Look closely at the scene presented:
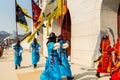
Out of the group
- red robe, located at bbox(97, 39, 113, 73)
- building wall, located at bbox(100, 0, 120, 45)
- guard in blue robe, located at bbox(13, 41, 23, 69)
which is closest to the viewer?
red robe, located at bbox(97, 39, 113, 73)

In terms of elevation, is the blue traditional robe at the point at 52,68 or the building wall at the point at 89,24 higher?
the building wall at the point at 89,24

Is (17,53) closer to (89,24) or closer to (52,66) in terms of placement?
(89,24)

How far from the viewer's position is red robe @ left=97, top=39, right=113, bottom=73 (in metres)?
10.0

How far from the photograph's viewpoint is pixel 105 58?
10.1 metres

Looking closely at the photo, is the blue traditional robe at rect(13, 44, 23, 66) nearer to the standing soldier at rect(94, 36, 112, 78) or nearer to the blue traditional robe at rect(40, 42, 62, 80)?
the standing soldier at rect(94, 36, 112, 78)

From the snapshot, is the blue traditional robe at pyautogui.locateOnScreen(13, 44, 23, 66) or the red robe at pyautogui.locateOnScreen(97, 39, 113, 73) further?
the blue traditional robe at pyautogui.locateOnScreen(13, 44, 23, 66)

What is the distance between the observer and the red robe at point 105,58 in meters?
10.0

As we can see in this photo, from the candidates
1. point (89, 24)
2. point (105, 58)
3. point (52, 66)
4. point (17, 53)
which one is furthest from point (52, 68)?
point (17, 53)

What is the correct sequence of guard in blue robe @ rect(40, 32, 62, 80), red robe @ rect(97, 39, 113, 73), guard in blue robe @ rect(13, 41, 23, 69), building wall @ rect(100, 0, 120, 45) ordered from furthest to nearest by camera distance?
guard in blue robe @ rect(13, 41, 23, 69), building wall @ rect(100, 0, 120, 45), red robe @ rect(97, 39, 113, 73), guard in blue robe @ rect(40, 32, 62, 80)

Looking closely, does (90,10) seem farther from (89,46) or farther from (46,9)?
(46,9)

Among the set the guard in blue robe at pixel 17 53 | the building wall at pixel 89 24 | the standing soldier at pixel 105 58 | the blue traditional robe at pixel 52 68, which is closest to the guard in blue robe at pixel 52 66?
the blue traditional robe at pixel 52 68

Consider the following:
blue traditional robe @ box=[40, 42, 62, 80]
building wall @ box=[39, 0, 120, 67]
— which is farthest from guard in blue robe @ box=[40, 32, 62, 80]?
building wall @ box=[39, 0, 120, 67]

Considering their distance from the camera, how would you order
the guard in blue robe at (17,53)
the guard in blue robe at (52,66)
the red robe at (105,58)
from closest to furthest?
the guard in blue robe at (52,66), the red robe at (105,58), the guard in blue robe at (17,53)

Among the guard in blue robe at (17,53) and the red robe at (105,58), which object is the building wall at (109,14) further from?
the guard in blue robe at (17,53)
